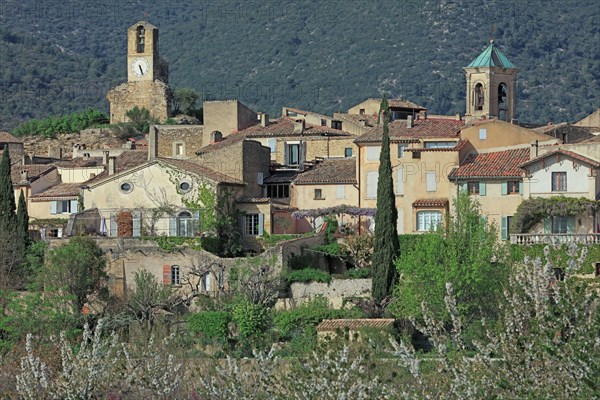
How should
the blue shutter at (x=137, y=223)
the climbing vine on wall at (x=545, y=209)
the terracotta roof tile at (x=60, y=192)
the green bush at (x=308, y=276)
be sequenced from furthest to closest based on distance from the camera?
the terracotta roof tile at (x=60, y=192) → the blue shutter at (x=137, y=223) → the climbing vine on wall at (x=545, y=209) → the green bush at (x=308, y=276)

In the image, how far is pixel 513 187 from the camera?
222ft

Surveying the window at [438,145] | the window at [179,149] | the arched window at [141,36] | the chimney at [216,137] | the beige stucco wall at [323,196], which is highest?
the arched window at [141,36]

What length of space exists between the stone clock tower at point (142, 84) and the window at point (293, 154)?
2241 centimetres

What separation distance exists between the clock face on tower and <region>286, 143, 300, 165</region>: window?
25392 millimetres

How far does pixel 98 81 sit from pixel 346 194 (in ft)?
268

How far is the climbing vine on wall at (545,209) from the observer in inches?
2584

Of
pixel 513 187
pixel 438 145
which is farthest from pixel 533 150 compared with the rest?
pixel 438 145

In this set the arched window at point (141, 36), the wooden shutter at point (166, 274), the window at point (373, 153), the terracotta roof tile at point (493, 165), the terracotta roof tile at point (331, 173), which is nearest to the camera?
the wooden shutter at point (166, 274)

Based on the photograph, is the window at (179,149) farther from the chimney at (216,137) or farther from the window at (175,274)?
the window at (175,274)

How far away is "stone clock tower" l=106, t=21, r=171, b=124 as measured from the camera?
10225 cm

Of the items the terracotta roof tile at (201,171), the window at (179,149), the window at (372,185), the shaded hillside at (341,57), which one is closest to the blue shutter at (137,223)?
the terracotta roof tile at (201,171)

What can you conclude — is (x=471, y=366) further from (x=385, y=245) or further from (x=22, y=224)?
(x=22, y=224)

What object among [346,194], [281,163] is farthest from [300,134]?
[346,194]

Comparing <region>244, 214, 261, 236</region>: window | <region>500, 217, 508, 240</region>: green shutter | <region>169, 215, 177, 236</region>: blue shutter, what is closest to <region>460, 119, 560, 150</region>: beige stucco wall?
<region>500, 217, 508, 240</region>: green shutter
